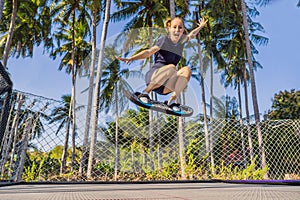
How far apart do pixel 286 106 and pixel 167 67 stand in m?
15.8

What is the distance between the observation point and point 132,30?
10.0 m

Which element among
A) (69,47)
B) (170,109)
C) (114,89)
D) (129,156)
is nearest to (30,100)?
(170,109)

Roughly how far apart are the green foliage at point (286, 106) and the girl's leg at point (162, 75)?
→ 15.1 m

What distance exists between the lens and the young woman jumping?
9.54 ft

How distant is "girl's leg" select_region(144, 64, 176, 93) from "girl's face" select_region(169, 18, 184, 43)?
338 millimetres

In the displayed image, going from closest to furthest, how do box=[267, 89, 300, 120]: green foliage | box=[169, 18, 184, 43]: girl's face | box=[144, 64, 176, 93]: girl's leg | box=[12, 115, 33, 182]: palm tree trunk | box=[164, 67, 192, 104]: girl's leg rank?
box=[12, 115, 33, 182]: palm tree trunk < box=[144, 64, 176, 93]: girl's leg < box=[164, 67, 192, 104]: girl's leg < box=[169, 18, 184, 43]: girl's face < box=[267, 89, 300, 120]: green foliage

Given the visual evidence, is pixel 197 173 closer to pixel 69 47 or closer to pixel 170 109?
pixel 170 109

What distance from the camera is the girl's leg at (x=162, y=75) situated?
113 inches

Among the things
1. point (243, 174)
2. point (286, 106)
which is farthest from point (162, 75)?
point (286, 106)

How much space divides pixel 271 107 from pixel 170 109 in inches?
676

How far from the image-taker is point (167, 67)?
2912 millimetres

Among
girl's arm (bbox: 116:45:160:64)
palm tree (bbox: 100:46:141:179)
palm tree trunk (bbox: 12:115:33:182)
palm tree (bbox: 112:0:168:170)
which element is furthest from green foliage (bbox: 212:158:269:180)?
palm tree (bbox: 100:46:141:179)

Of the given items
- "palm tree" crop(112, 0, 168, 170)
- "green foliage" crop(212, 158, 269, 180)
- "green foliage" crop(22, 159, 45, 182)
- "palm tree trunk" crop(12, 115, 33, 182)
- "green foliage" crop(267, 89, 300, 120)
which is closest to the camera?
"palm tree trunk" crop(12, 115, 33, 182)

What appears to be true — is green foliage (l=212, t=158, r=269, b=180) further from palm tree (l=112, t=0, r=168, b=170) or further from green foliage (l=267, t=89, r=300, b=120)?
green foliage (l=267, t=89, r=300, b=120)
